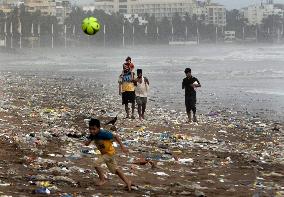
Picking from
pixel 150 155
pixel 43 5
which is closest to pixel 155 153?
pixel 150 155

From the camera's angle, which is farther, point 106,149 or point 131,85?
point 131,85

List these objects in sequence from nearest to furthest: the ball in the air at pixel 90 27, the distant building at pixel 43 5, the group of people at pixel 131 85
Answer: the ball in the air at pixel 90 27 < the group of people at pixel 131 85 < the distant building at pixel 43 5

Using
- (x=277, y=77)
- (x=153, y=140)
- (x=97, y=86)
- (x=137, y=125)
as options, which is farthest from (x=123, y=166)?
(x=277, y=77)

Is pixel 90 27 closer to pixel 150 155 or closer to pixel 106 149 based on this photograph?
pixel 150 155

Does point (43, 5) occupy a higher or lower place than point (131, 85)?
higher

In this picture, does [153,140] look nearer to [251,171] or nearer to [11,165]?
[251,171]

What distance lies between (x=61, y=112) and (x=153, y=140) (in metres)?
5.81

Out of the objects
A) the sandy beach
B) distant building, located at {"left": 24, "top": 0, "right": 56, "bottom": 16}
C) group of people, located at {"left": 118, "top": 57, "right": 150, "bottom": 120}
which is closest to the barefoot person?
the sandy beach

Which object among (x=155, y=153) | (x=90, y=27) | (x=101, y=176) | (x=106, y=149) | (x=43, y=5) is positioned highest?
(x=43, y=5)

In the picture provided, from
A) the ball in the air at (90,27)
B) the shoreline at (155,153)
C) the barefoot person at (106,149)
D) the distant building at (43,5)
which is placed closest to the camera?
the barefoot person at (106,149)

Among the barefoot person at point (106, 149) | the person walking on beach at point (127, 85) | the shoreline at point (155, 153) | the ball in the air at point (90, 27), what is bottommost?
the shoreline at point (155, 153)

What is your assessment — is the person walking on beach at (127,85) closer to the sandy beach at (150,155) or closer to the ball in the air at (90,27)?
the sandy beach at (150,155)

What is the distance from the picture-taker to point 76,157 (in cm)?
1059

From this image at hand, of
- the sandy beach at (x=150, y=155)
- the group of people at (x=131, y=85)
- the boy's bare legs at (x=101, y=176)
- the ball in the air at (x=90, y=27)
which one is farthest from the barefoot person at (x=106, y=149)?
the group of people at (x=131, y=85)
